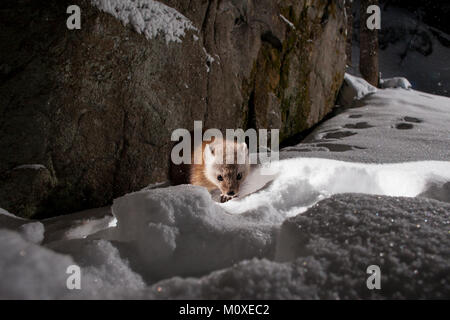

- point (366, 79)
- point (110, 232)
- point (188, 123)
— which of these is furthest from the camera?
point (366, 79)

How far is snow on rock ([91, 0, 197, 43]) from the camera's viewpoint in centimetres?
257

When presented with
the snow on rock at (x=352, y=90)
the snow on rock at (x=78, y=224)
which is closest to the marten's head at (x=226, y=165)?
the snow on rock at (x=78, y=224)

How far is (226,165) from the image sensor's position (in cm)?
321

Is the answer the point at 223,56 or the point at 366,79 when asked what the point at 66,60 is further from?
the point at 366,79

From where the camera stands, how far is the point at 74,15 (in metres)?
2.36

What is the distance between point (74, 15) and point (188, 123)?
1.45 metres

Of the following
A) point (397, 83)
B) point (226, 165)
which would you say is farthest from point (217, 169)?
point (397, 83)

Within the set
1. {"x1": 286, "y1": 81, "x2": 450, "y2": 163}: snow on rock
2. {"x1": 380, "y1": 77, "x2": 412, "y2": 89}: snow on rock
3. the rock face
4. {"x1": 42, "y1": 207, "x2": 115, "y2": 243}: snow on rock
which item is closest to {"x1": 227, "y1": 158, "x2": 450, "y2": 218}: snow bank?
{"x1": 286, "y1": 81, "x2": 450, "y2": 163}: snow on rock

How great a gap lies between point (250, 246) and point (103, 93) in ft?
6.63

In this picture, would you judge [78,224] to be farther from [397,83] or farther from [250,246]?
[397,83]

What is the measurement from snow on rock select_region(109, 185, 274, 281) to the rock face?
1.19 meters

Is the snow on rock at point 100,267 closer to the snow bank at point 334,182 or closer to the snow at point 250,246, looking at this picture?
the snow at point 250,246

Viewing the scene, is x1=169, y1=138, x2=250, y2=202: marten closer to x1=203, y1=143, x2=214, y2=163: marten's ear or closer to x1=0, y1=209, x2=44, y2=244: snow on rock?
x1=203, y1=143, x2=214, y2=163: marten's ear
